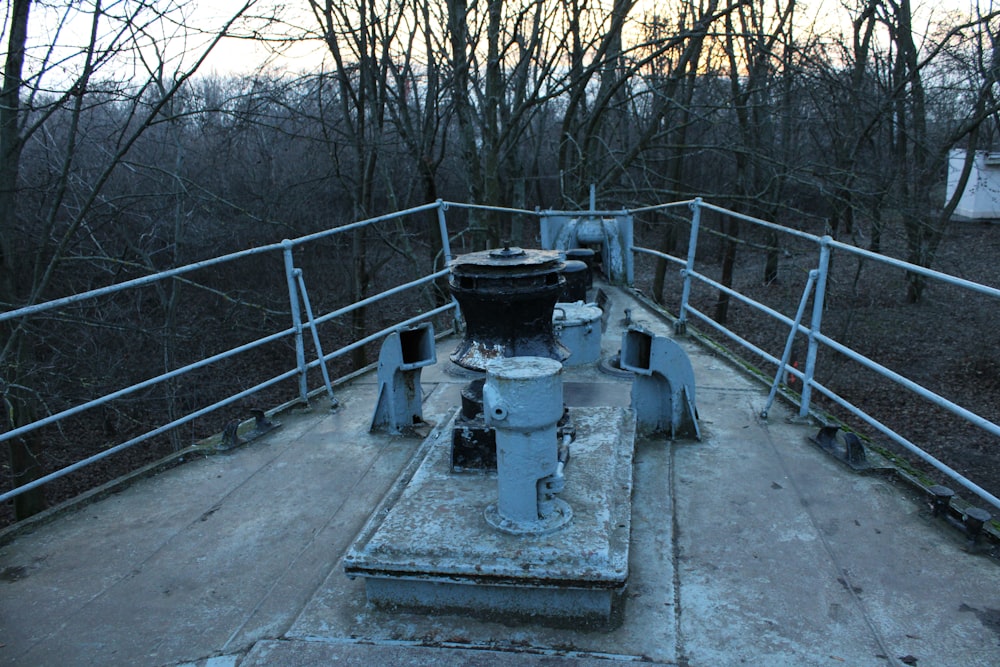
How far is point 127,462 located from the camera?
1273cm

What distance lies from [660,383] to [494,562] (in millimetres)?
1938

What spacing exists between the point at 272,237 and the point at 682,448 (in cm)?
1333

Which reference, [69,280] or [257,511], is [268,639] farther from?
[69,280]

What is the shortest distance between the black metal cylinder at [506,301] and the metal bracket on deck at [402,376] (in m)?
0.29

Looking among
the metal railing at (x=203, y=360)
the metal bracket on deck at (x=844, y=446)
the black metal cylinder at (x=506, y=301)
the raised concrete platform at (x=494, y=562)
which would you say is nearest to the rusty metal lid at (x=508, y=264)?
the black metal cylinder at (x=506, y=301)

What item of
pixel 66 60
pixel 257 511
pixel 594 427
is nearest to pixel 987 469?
pixel 594 427

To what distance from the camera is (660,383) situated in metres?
4.22

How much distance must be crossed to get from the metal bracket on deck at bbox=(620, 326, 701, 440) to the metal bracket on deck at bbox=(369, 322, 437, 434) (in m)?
1.20

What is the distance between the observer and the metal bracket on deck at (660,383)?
411 cm

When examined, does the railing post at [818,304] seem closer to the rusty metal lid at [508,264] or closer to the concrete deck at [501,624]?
the concrete deck at [501,624]

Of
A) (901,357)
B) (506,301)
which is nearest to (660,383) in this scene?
(506,301)

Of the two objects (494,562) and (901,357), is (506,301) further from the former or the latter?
(901,357)

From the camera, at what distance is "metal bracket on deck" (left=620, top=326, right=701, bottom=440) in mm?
4105

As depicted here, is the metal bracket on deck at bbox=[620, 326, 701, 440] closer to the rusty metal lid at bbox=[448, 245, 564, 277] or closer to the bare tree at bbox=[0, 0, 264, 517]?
the rusty metal lid at bbox=[448, 245, 564, 277]
